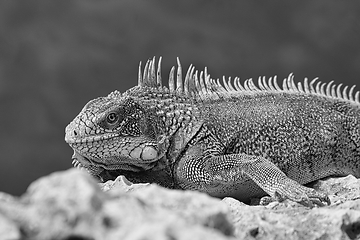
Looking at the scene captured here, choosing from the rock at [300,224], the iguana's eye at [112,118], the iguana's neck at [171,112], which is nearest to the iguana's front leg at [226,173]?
the iguana's neck at [171,112]

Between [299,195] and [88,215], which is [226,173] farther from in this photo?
[88,215]

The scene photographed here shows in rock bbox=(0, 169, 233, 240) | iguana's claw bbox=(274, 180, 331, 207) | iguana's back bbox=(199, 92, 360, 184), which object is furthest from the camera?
iguana's back bbox=(199, 92, 360, 184)

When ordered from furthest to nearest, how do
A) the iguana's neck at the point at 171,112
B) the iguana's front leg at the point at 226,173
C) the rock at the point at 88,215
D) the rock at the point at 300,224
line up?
1. the iguana's neck at the point at 171,112
2. the iguana's front leg at the point at 226,173
3. the rock at the point at 300,224
4. the rock at the point at 88,215

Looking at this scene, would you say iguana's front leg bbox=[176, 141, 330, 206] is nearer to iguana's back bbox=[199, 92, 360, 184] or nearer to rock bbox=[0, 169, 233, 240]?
iguana's back bbox=[199, 92, 360, 184]

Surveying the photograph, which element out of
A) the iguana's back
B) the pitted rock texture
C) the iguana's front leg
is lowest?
the iguana's front leg

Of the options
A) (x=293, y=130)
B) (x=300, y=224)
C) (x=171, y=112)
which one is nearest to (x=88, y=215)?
(x=300, y=224)

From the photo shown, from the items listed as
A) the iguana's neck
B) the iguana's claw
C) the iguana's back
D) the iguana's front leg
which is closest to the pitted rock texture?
the iguana's claw

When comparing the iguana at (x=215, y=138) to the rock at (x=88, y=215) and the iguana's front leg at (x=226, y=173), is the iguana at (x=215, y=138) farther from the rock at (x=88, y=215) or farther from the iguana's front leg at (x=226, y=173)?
the rock at (x=88, y=215)

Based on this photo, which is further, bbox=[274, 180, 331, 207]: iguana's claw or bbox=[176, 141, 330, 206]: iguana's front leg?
bbox=[176, 141, 330, 206]: iguana's front leg

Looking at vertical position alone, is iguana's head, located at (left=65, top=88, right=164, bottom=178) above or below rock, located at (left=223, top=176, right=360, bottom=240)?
below
